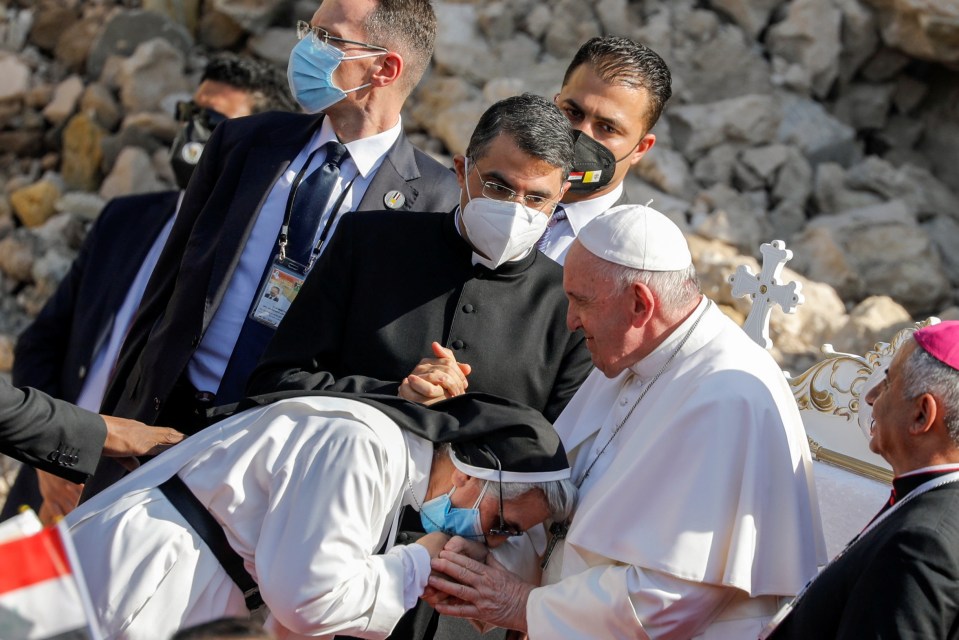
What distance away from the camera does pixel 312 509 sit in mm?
2738

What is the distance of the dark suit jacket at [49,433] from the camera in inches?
121

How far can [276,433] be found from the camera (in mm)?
2859

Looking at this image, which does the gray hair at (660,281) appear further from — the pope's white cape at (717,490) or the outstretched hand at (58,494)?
the outstretched hand at (58,494)

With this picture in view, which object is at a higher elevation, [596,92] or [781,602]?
[596,92]

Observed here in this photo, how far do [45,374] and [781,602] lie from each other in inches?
125

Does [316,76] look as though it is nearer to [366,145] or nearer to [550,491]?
[366,145]

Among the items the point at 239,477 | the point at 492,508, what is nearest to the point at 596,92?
the point at 492,508

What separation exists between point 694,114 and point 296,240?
4.47 metres

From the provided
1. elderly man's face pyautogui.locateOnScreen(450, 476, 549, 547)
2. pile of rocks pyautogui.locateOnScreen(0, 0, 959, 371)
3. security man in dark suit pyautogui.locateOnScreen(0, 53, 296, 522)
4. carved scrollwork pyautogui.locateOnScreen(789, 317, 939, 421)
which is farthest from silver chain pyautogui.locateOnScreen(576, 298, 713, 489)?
pile of rocks pyautogui.locateOnScreen(0, 0, 959, 371)

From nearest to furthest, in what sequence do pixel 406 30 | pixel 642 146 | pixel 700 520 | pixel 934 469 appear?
pixel 934 469, pixel 700 520, pixel 406 30, pixel 642 146

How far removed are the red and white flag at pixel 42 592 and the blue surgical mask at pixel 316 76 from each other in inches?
86.3

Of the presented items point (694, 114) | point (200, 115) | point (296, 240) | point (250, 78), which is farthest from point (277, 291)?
point (694, 114)

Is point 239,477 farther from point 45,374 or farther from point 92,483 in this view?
point 45,374

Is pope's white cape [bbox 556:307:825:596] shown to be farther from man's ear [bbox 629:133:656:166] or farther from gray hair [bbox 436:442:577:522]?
man's ear [bbox 629:133:656:166]
